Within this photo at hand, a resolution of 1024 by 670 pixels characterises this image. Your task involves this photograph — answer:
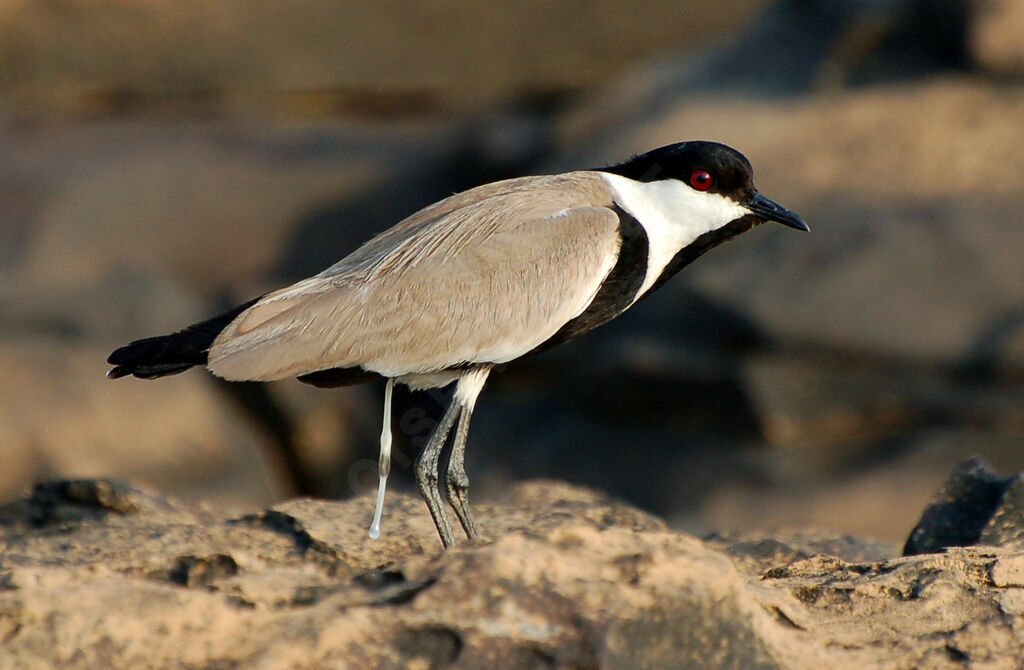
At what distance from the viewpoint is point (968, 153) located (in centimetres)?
1134

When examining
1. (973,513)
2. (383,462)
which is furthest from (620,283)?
(973,513)

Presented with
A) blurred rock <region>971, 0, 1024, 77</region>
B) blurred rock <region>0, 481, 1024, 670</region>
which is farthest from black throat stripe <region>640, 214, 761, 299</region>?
blurred rock <region>971, 0, 1024, 77</region>

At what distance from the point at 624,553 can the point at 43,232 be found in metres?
12.4

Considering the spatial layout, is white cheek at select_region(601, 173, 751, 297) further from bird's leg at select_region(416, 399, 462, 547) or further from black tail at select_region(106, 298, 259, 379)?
black tail at select_region(106, 298, 259, 379)

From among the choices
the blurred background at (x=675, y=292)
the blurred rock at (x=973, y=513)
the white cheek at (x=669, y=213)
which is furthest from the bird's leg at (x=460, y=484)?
the blurred background at (x=675, y=292)

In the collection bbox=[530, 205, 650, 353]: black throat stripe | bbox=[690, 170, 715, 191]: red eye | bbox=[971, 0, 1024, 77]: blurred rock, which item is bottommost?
bbox=[530, 205, 650, 353]: black throat stripe

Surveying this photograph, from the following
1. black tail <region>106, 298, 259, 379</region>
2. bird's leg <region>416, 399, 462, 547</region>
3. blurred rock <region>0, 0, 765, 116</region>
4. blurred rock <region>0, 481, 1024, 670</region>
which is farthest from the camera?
blurred rock <region>0, 0, 765, 116</region>

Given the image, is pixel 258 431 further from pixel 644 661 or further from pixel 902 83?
pixel 644 661

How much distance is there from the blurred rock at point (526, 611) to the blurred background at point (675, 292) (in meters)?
5.29

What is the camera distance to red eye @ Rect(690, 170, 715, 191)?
542 cm

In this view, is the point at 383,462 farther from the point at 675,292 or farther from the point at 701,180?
the point at 675,292

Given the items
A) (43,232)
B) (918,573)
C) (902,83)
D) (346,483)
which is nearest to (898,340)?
(902,83)

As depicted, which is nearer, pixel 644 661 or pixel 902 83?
pixel 644 661

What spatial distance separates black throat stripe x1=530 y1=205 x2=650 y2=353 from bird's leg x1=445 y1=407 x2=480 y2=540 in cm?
41
